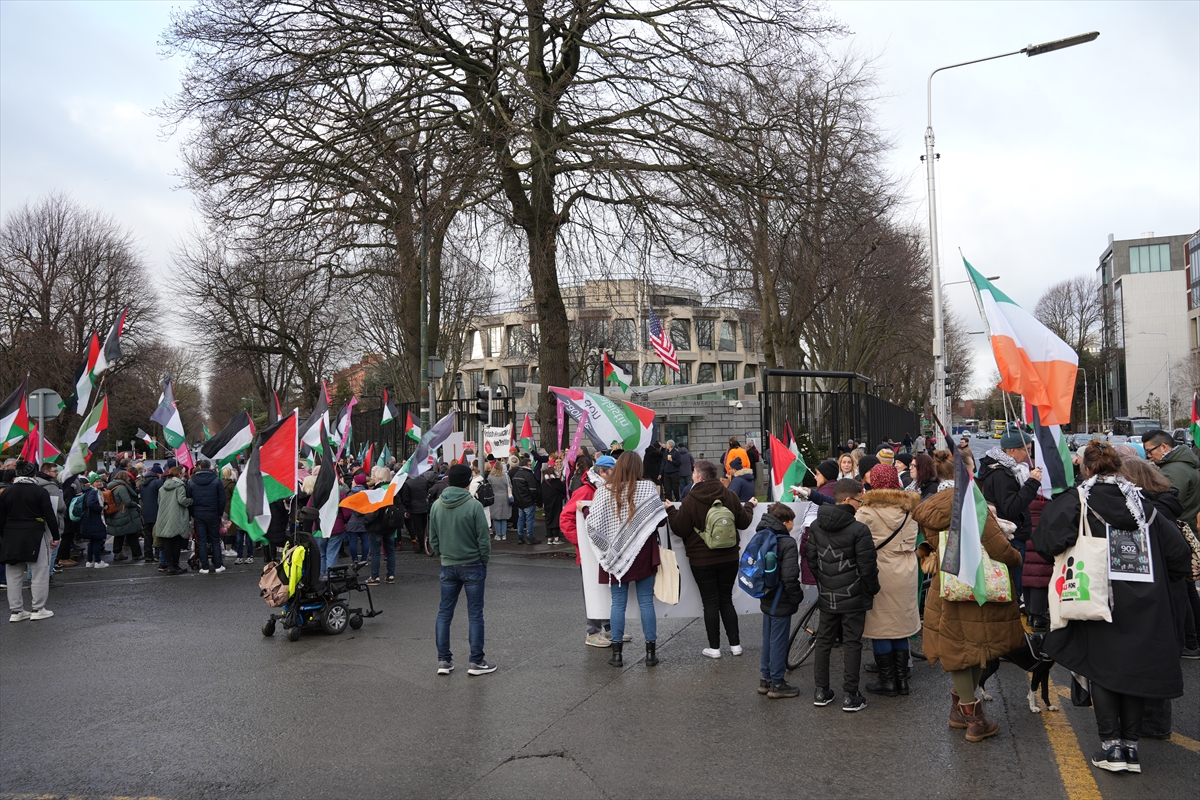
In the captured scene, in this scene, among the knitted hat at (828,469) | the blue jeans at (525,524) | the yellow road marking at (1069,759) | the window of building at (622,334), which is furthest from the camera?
the window of building at (622,334)

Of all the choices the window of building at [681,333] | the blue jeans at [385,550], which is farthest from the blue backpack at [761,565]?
the window of building at [681,333]

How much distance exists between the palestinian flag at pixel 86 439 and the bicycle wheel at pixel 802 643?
11358 millimetres

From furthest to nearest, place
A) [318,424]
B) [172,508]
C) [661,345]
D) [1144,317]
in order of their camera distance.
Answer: [1144,317] < [661,345] < [172,508] < [318,424]

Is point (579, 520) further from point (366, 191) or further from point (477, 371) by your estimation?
point (477, 371)

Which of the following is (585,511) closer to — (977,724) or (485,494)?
(977,724)

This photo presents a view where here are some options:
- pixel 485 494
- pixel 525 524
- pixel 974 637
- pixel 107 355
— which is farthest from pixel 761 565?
pixel 107 355

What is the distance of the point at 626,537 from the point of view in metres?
7.95

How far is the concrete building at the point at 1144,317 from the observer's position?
8962 cm

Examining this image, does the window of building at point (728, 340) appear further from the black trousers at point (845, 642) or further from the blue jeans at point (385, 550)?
the black trousers at point (845, 642)

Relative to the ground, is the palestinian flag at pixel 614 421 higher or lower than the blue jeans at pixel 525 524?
higher

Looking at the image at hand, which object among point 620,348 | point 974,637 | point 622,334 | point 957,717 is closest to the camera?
point 974,637

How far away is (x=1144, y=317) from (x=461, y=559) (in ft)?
339

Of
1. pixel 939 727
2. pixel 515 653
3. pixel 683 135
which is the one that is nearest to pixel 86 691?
pixel 515 653

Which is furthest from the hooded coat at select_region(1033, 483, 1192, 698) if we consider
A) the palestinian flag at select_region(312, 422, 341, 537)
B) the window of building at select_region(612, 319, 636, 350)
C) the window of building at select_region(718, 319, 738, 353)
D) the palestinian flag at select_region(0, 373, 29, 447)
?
the window of building at select_region(718, 319, 738, 353)
